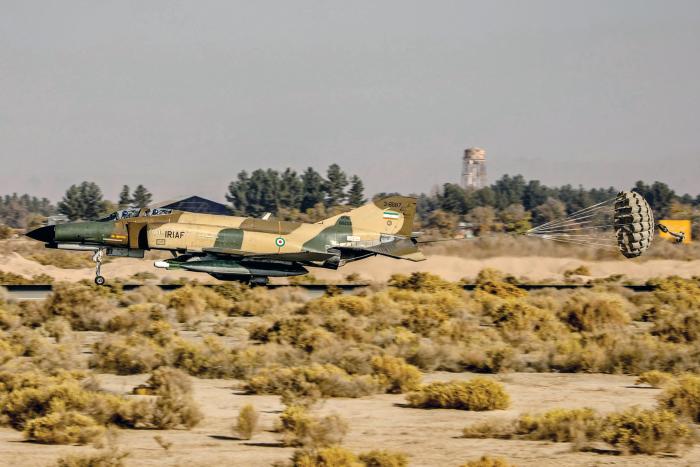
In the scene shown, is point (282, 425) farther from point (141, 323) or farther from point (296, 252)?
point (296, 252)

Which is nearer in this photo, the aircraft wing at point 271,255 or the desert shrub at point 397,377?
the desert shrub at point 397,377

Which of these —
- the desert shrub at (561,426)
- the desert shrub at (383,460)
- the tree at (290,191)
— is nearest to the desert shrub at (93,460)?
the desert shrub at (383,460)

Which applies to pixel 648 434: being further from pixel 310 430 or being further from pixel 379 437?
pixel 310 430

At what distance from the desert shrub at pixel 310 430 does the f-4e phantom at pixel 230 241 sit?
1726 cm

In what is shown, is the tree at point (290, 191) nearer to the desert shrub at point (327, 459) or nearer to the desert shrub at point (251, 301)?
the desert shrub at point (251, 301)

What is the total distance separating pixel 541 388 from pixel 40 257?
150 ft

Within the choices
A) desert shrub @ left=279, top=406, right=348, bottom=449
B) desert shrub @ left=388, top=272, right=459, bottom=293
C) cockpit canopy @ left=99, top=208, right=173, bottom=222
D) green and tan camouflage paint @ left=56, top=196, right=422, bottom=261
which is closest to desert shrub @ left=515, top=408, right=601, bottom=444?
desert shrub @ left=279, top=406, right=348, bottom=449

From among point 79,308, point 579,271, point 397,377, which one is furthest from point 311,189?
point 397,377

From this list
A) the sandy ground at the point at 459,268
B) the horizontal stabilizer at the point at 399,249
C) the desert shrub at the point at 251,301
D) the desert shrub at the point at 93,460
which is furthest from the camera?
the sandy ground at the point at 459,268

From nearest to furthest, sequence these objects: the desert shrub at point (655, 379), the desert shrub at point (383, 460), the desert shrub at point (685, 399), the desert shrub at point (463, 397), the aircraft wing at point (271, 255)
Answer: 1. the desert shrub at point (383, 460)
2. the desert shrub at point (685, 399)
3. the desert shrub at point (463, 397)
4. the desert shrub at point (655, 379)
5. the aircraft wing at point (271, 255)

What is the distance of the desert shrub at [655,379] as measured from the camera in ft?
56.5

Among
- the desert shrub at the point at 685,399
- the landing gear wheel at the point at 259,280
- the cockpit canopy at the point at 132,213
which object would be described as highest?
the cockpit canopy at the point at 132,213

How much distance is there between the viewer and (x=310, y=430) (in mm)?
12344

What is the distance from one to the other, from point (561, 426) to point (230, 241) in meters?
19.9
